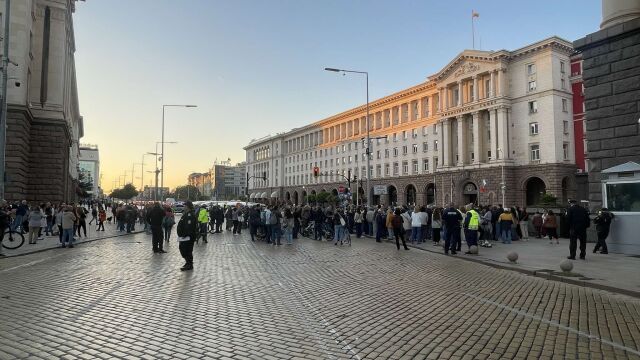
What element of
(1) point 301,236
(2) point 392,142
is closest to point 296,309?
(1) point 301,236

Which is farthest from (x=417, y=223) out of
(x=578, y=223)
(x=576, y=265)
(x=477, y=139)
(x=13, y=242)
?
(x=477, y=139)

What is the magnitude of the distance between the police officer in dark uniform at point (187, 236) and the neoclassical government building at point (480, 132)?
25.2 meters

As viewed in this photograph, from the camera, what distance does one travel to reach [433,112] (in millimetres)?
76375

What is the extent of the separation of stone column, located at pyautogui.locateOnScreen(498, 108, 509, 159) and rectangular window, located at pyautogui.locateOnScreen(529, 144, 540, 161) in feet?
9.79

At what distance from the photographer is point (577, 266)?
43.5ft

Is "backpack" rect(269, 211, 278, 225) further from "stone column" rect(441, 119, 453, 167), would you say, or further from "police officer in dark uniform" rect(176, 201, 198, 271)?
"stone column" rect(441, 119, 453, 167)

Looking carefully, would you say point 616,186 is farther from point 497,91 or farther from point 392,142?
point 392,142

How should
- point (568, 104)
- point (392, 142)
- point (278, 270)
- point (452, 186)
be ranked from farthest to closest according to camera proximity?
1. point (392, 142)
2. point (452, 186)
3. point (568, 104)
4. point (278, 270)

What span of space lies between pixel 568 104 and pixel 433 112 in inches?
864

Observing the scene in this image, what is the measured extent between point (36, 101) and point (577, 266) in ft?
127

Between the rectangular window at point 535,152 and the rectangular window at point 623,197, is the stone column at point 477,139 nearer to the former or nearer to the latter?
the rectangular window at point 535,152

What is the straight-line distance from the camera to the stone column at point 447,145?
70.1m

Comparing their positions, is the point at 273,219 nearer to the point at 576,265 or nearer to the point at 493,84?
the point at 576,265

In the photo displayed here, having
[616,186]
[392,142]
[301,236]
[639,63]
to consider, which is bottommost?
[301,236]
